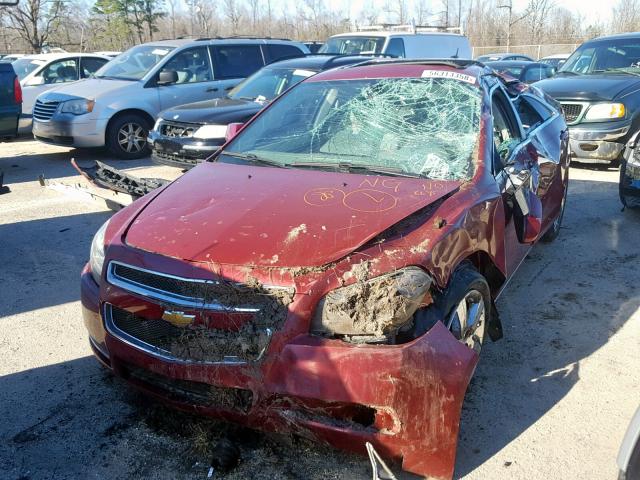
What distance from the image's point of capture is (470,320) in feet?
10.2

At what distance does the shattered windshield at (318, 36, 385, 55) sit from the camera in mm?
12047

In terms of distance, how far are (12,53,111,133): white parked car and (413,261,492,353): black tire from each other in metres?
11.3

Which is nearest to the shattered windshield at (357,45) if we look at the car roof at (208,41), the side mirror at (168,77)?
the car roof at (208,41)

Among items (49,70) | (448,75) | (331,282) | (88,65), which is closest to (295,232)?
(331,282)

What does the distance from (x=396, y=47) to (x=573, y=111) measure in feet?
14.4

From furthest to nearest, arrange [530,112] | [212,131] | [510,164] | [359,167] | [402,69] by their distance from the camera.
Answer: [212,131] < [530,112] < [402,69] < [510,164] < [359,167]

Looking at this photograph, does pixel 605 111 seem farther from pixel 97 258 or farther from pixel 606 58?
pixel 97 258

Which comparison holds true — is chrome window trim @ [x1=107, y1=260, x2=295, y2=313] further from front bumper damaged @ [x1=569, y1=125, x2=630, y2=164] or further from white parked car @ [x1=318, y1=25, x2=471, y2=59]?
white parked car @ [x1=318, y1=25, x2=471, y2=59]

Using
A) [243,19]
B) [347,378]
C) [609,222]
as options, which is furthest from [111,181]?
[243,19]

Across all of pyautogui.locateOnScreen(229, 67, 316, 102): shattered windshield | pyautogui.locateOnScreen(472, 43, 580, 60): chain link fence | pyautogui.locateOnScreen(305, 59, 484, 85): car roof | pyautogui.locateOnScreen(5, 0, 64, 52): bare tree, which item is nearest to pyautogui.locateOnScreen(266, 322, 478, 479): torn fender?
pyautogui.locateOnScreen(305, 59, 484, 85): car roof

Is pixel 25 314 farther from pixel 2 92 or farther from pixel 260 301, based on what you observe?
pixel 2 92

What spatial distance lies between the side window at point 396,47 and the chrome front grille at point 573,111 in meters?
4.13

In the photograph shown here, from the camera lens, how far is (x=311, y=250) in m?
2.61

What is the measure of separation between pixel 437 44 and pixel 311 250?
11.6 m
